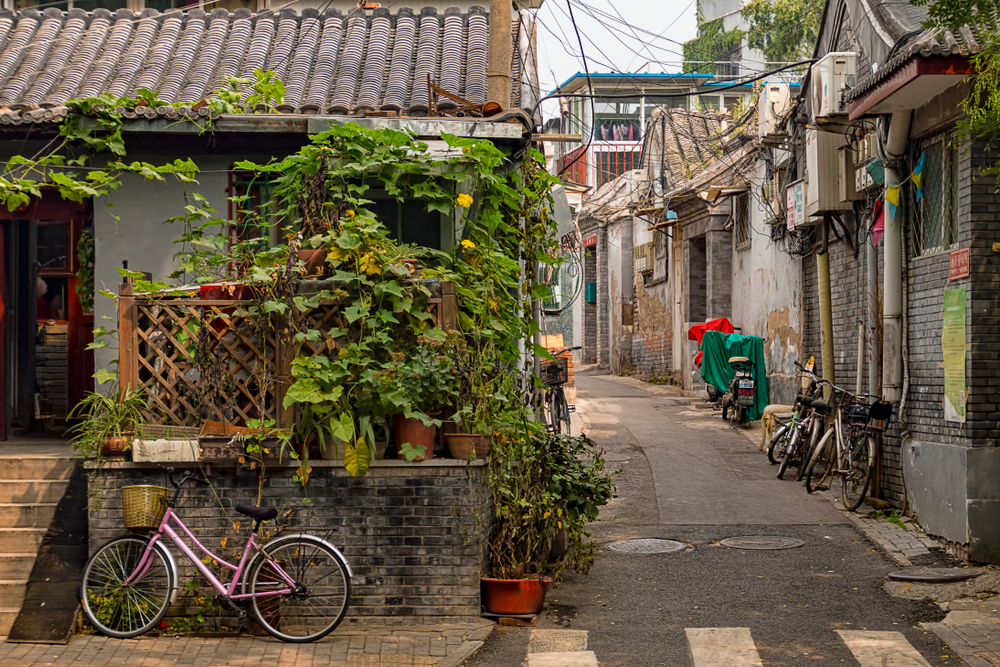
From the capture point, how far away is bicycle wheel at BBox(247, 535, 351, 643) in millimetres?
6660

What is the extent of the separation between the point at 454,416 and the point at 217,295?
6.82ft

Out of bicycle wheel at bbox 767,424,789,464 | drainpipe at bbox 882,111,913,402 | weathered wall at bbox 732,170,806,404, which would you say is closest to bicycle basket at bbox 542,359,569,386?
bicycle wheel at bbox 767,424,789,464

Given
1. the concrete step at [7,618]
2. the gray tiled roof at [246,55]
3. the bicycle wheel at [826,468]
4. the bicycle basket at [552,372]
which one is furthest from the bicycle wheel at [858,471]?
the concrete step at [7,618]

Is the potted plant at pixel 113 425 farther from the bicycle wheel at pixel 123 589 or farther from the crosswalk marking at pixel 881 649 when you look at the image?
the crosswalk marking at pixel 881 649

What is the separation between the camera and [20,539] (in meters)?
7.63

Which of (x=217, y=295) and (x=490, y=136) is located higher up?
(x=490, y=136)

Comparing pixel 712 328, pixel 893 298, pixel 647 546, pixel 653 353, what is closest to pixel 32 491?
pixel 647 546

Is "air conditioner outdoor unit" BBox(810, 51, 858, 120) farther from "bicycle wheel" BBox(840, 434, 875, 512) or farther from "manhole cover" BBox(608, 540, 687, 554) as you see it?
"manhole cover" BBox(608, 540, 687, 554)

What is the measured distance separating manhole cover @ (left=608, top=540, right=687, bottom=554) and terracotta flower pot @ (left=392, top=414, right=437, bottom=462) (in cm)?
312

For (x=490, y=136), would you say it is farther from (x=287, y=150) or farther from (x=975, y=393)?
(x=975, y=393)

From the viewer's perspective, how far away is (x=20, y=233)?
1120 centimetres

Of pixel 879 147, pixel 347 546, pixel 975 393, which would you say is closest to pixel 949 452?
pixel 975 393

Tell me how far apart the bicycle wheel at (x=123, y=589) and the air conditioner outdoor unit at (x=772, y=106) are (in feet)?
38.8

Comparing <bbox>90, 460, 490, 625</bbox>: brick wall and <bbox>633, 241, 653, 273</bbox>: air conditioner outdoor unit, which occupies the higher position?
<bbox>633, 241, 653, 273</bbox>: air conditioner outdoor unit
